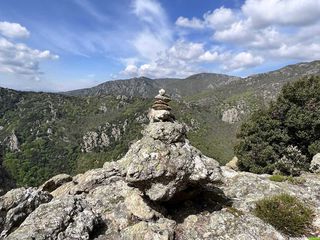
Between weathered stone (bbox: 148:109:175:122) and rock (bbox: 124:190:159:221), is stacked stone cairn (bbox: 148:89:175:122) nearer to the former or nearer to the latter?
weathered stone (bbox: 148:109:175:122)

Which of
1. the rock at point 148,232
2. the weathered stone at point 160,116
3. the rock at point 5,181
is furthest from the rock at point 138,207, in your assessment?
the rock at point 5,181

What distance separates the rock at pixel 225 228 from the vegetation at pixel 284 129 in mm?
26367

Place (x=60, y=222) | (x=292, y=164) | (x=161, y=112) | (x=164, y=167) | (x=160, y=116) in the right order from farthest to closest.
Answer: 1. (x=292, y=164)
2. (x=161, y=112)
3. (x=160, y=116)
4. (x=164, y=167)
5. (x=60, y=222)

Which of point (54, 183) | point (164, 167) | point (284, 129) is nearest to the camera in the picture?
point (164, 167)

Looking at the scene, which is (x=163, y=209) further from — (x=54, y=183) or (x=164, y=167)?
(x=54, y=183)

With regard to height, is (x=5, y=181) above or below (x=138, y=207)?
below

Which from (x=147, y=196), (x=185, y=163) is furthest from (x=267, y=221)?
(x=147, y=196)

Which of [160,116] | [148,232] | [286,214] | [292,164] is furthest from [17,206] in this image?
[292,164]

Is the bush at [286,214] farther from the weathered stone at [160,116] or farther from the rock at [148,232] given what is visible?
the weathered stone at [160,116]

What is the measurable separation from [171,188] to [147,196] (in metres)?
1.22

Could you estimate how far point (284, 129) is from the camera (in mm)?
42000

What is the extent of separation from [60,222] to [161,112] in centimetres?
677

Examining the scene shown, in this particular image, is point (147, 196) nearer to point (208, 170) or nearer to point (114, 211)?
point (114, 211)

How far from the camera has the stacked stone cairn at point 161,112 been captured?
1602cm
